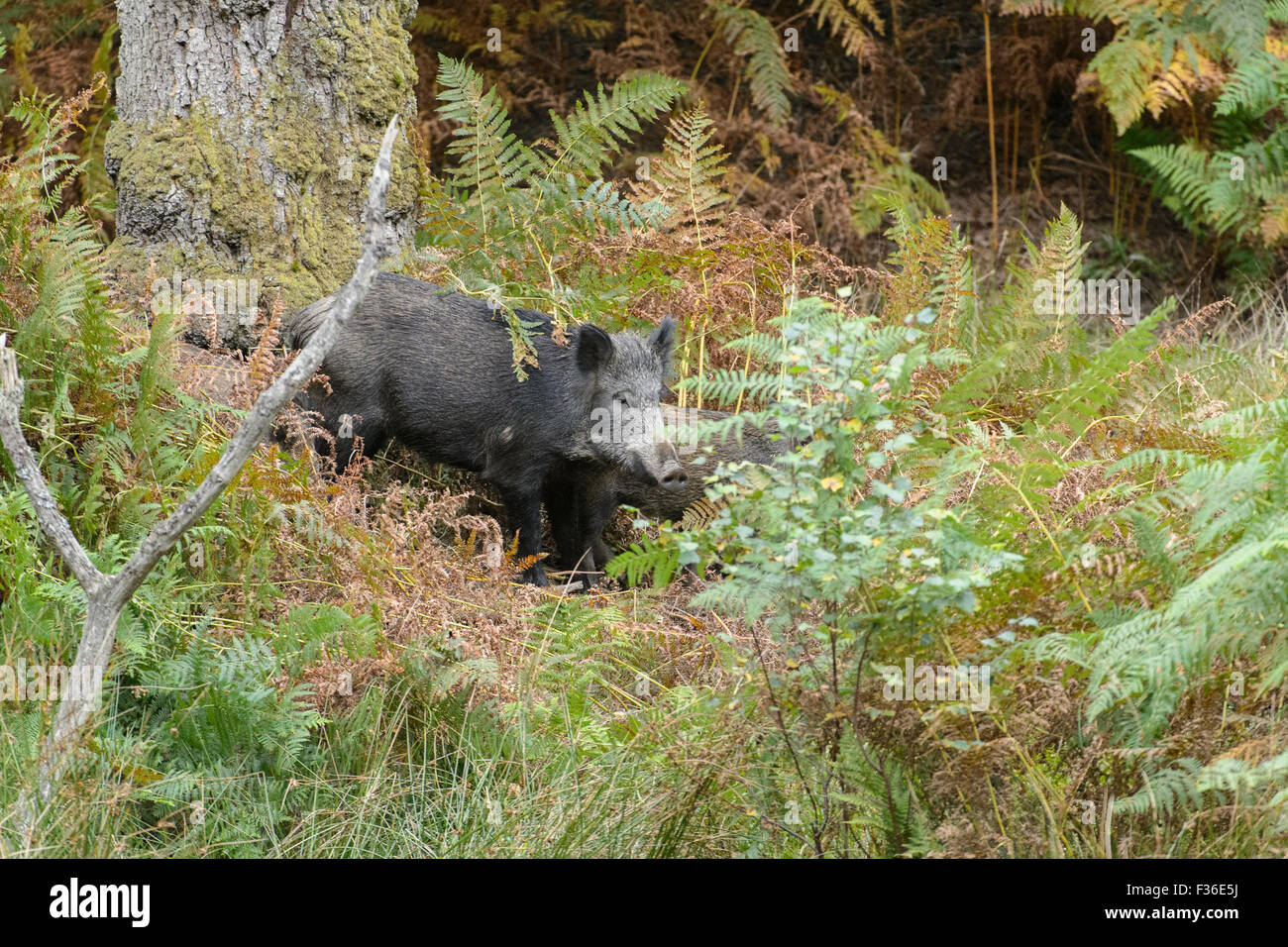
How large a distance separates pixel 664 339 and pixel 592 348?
1.08 ft

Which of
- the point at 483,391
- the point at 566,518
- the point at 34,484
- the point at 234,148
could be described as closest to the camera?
the point at 34,484

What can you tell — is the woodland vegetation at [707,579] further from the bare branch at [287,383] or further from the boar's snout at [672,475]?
the bare branch at [287,383]

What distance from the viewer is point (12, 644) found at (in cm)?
372

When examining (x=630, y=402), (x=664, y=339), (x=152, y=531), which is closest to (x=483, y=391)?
(x=630, y=402)

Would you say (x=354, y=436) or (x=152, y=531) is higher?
(x=354, y=436)

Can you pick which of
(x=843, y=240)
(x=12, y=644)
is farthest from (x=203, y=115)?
(x=843, y=240)

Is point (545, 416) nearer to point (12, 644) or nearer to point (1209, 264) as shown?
point (12, 644)

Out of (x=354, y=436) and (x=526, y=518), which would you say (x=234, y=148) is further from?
(x=526, y=518)

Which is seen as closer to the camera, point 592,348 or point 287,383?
point 287,383

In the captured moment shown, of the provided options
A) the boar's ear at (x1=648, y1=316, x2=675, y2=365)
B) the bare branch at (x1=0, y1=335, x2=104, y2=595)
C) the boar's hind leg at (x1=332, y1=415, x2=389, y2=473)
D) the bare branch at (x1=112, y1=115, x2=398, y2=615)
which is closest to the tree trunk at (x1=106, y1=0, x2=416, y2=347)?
the boar's hind leg at (x1=332, y1=415, x2=389, y2=473)

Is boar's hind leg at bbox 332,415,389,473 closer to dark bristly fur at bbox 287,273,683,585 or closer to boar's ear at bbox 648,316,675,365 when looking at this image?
dark bristly fur at bbox 287,273,683,585

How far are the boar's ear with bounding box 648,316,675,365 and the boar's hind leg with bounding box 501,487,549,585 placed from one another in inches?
31.2

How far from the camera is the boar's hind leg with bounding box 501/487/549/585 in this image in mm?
5559

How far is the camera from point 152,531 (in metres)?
3.30
